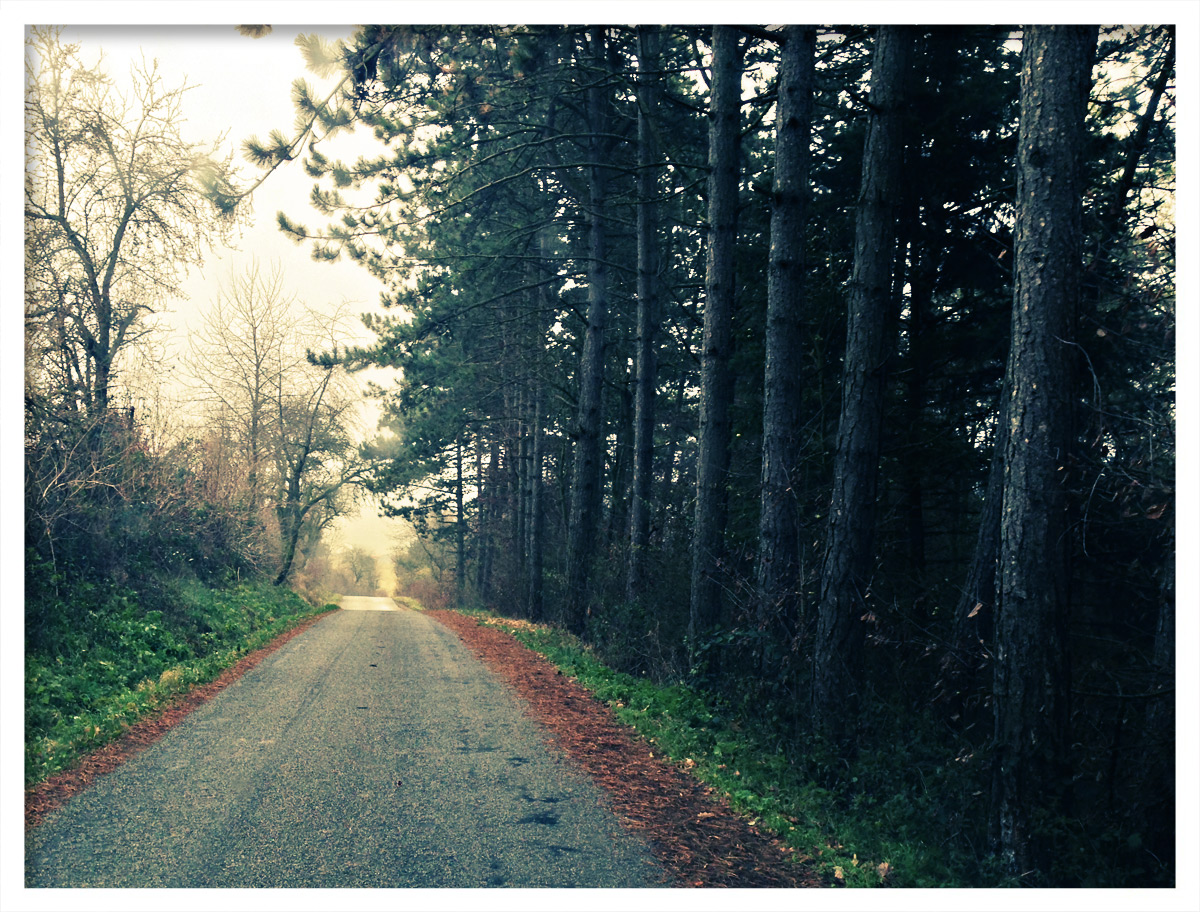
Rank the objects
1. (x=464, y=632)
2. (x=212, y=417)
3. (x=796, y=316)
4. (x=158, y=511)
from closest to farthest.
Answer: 1. (x=796, y=316)
2. (x=158, y=511)
3. (x=464, y=632)
4. (x=212, y=417)

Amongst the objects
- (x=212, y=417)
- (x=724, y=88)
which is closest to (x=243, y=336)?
(x=212, y=417)

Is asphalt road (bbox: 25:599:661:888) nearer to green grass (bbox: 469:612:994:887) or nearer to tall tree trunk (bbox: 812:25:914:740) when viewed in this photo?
green grass (bbox: 469:612:994:887)

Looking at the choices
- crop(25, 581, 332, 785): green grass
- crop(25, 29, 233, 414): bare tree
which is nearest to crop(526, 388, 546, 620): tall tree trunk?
crop(25, 581, 332, 785): green grass

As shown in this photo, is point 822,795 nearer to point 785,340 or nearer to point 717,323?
point 785,340

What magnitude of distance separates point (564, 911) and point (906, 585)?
5478 millimetres

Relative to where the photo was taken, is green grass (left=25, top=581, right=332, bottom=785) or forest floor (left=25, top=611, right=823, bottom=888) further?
green grass (left=25, top=581, right=332, bottom=785)

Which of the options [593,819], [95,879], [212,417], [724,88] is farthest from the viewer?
[212,417]

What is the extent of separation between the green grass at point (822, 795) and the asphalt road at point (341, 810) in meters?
1.04

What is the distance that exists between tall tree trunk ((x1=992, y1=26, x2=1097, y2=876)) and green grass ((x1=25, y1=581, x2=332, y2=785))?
6.33 meters

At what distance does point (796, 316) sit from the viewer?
286 inches

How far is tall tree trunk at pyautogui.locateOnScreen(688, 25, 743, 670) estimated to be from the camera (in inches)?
351
